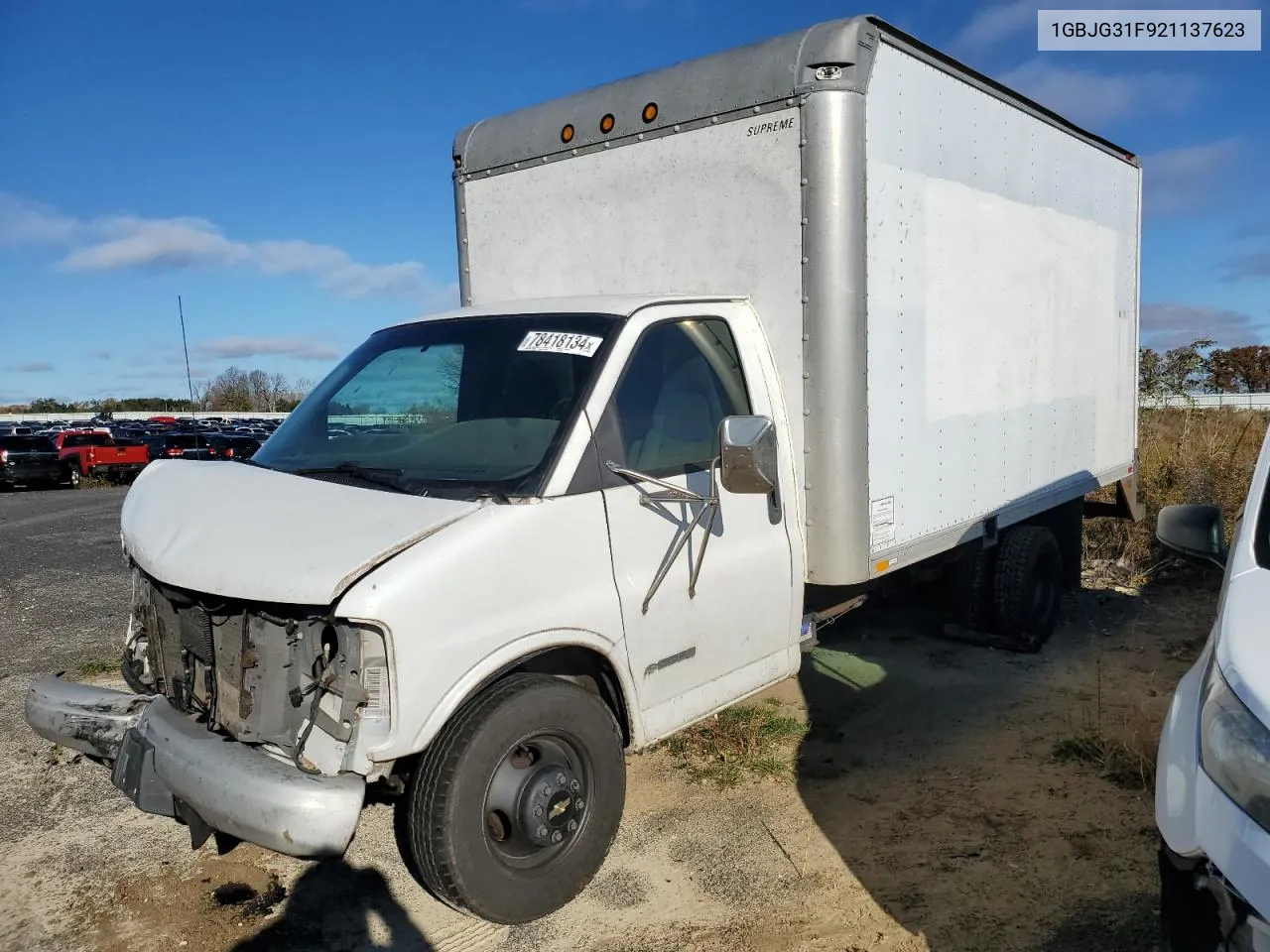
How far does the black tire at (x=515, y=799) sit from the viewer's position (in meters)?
3.00

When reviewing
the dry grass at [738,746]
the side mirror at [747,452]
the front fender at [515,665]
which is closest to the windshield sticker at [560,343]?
the side mirror at [747,452]

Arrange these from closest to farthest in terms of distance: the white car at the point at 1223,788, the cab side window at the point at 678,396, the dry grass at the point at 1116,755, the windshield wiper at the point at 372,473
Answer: the white car at the point at 1223,788
the windshield wiper at the point at 372,473
the cab side window at the point at 678,396
the dry grass at the point at 1116,755

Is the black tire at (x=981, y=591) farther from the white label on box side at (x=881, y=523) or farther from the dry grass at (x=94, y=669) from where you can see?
the dry grass at (x=94, y=669)

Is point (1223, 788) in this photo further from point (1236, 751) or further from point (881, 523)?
point (881, 523)

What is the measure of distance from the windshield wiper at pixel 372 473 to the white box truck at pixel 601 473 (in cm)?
2

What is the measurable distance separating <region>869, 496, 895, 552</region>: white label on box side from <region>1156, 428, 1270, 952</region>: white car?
5.68 ft

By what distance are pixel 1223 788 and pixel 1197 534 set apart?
4.23 ft

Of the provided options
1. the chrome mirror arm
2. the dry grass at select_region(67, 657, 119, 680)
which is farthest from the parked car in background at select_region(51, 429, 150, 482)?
the chrome mirror arm

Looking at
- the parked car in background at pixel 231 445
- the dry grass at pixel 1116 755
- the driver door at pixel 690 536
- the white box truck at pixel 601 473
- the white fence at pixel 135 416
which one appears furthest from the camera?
the white fence at pixel 135 416

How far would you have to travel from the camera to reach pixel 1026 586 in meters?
6.23

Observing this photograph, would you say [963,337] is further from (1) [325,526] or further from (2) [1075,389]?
(1) [325,526]

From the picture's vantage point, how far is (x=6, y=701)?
5.87m

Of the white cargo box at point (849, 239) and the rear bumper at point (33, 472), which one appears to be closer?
the white cargo box at point (849, 239)

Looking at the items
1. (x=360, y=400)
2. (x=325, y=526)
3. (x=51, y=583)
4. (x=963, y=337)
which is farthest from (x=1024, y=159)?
(x=51, y=583)
